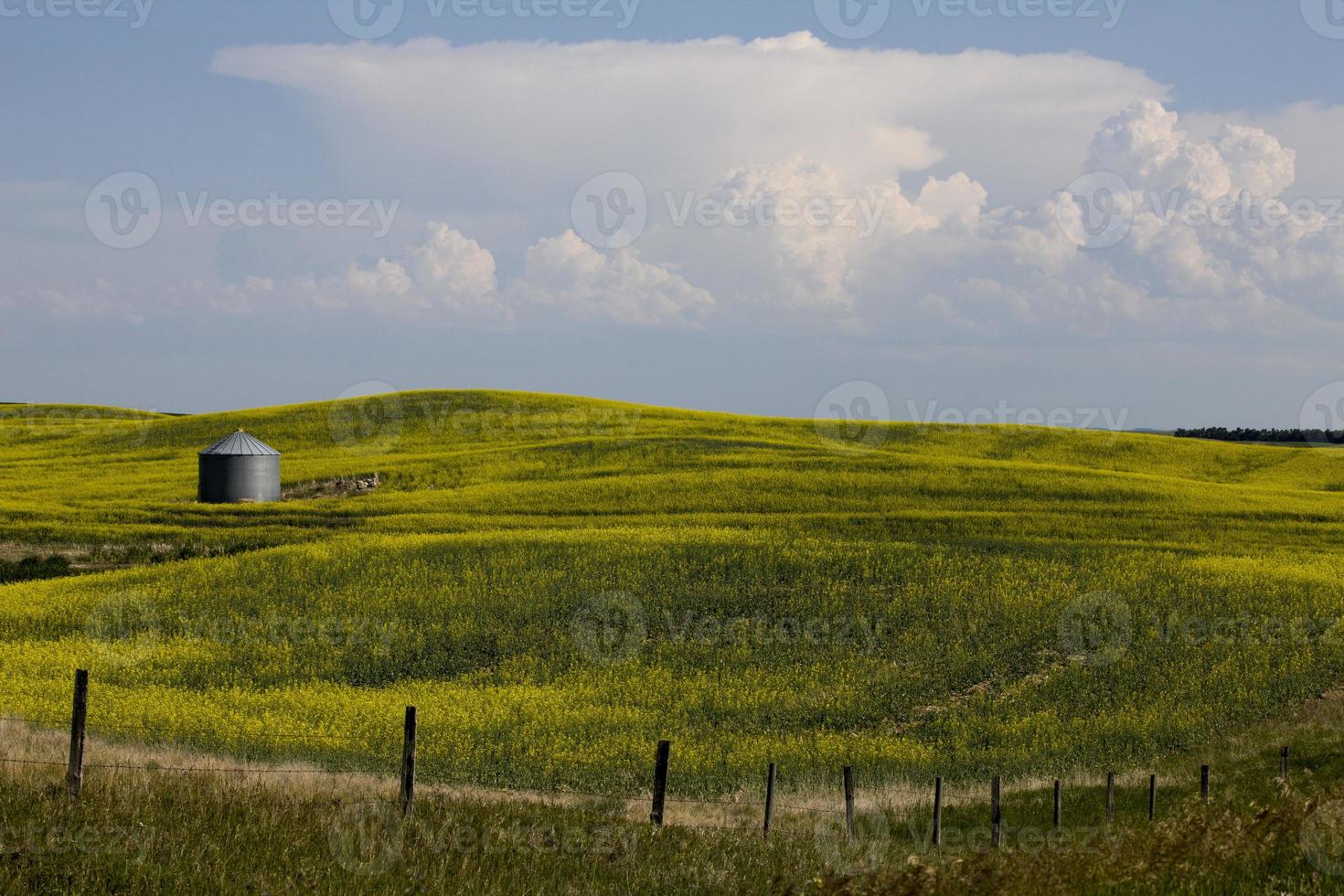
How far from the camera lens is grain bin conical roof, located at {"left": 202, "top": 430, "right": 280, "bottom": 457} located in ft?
193

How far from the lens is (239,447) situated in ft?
194

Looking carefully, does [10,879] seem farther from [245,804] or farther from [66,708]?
[66,708]

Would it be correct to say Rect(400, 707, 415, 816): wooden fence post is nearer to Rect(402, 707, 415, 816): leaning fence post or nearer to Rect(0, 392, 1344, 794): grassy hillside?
Rect(402, 707, 415, 816): leaning fence post

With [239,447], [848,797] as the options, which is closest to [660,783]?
[848,797]

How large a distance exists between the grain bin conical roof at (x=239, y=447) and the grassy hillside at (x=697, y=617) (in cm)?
360

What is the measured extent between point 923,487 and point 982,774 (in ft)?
110

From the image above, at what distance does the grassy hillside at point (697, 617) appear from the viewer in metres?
26.0

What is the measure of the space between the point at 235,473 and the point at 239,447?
4.76 feet

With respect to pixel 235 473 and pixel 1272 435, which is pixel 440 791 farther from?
pixel 1272 435

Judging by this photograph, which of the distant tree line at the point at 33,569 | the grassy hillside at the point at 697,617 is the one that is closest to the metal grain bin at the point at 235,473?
the grassy hillside at the point at 697,617

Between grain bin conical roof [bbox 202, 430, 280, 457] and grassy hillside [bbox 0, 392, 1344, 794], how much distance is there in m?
3.60

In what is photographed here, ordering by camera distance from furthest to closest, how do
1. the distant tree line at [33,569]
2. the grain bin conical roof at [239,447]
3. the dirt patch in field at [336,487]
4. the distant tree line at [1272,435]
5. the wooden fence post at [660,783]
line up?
the distant tree line at [1272,435]
the dirt patch in field at [336,487]
the grain bin conical roof at [239,447]
the distant tree line at [33,569]
the wooden fence post at [660,783]

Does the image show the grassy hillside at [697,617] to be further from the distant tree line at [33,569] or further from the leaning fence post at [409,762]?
the leaning fence post at [409,762]

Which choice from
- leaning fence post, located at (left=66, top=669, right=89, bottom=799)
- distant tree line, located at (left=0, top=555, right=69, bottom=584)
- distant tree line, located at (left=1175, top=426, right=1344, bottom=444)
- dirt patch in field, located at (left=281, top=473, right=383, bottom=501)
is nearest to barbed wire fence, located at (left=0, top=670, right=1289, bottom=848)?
leaning fence post, located at (left=66, top=669, right=89, bottom=799)
